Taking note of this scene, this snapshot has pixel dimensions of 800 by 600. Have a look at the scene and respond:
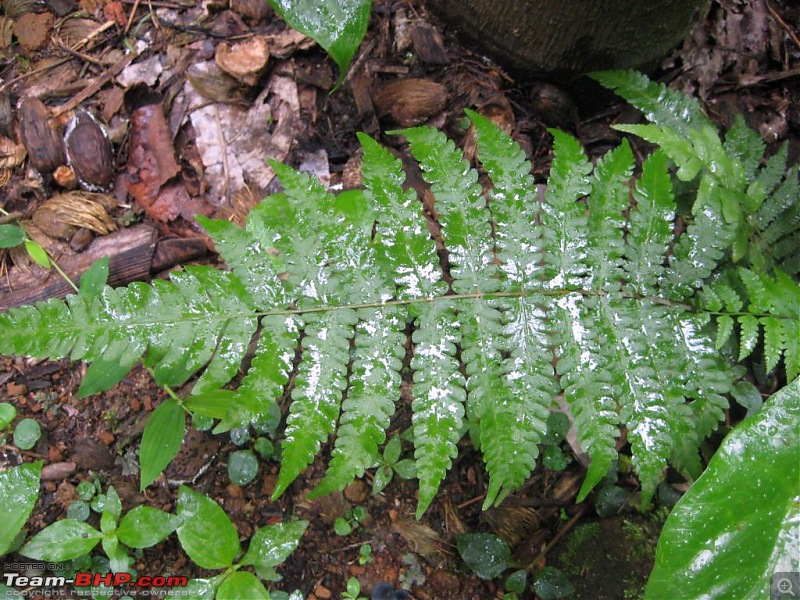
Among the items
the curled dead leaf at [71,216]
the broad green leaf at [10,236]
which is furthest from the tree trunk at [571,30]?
the broad green leaf at [10,236]

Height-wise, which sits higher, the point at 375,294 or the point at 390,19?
the point at 390,19

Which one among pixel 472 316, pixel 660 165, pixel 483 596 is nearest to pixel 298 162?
pixel 472 316

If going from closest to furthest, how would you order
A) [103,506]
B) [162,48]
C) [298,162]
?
[103,506] < [298,162] < [162,48]

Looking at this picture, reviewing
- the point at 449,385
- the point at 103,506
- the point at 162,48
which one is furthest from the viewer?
the point at 162,48

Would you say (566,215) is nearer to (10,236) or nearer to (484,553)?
(484,553)

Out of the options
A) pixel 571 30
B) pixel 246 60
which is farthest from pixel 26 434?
pixel 571 30

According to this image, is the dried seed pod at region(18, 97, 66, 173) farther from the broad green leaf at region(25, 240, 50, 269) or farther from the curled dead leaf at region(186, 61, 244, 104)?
the curled dead leaf at region(186, 61, 244, 104)

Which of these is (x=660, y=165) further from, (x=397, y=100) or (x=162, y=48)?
(x=162, y=48)
